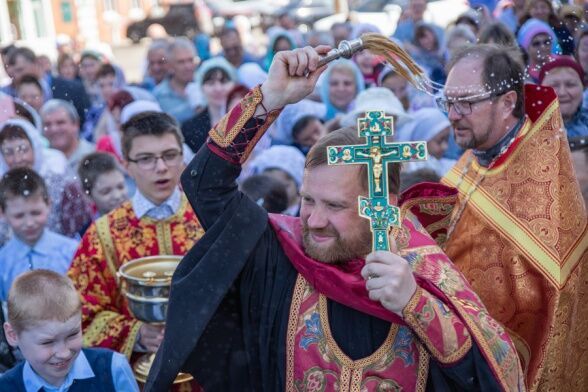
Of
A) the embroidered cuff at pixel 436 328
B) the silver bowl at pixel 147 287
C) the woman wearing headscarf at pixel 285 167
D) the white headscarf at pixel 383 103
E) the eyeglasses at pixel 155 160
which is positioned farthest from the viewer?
the white headscarf at pixel 383 103

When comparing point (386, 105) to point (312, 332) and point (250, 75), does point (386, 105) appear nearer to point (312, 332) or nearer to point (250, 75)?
point (250, 75)

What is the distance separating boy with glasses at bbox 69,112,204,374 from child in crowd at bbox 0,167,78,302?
654mm

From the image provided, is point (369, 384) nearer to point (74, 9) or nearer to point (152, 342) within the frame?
point (152, 342)

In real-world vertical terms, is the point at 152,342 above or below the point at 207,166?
below

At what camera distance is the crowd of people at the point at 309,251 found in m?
2.73

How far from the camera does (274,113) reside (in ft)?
9.00

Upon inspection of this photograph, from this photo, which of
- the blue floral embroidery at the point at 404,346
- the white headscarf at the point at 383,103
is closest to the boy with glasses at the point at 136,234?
the blue floral embroidery at the point at 404,346

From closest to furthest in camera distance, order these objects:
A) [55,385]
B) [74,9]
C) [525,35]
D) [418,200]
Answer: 1. [418,200]
2. [55,385]
3. [525,35]
4. [74,9]

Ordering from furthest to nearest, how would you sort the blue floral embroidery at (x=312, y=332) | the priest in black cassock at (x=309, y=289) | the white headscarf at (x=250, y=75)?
the white headscarf at (x=250, y=75)
the blue floral embroidery at (x=312, y=332)
the priest in black cassock at (x=309, y=289)

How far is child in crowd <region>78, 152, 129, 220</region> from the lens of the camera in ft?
17.8

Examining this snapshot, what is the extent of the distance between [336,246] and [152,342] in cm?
140

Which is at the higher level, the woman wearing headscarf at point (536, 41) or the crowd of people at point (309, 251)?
the woman wearing headscarf at point (536, 41)

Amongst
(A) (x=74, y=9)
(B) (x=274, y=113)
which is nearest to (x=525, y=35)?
(B) (x=274, y=113)

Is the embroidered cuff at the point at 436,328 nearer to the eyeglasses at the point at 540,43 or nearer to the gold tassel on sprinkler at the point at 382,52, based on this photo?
the gold tassel on sprinkler at the point at 382,52
